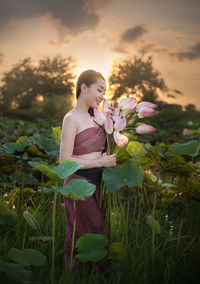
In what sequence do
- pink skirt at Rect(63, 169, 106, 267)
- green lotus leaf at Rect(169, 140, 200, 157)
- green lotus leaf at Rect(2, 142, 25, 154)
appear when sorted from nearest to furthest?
pink skirt at Rect(63, 169, 106, 267), green lotus leaf at Rect(169, 140, 200, 157), green lotus leaf at Rect(2, 142, 25, 154)

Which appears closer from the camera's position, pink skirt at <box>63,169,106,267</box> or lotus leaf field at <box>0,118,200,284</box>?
lotus leaf field at <box>0,118,200,284</box>

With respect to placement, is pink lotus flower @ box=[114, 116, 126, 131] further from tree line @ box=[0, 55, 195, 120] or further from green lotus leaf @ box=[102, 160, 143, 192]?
tree line @ box=[0, 55, 195, 120]

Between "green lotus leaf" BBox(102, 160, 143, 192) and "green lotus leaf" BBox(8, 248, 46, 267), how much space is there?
1.36ft

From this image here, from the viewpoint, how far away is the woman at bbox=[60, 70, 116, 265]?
1.43 metres

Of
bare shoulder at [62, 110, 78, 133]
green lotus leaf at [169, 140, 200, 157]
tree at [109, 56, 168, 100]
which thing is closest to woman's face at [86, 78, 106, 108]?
bare shoulder at [62, 110, 78, 133]

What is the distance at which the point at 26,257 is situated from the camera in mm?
1251

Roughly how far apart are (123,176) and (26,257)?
0.53m

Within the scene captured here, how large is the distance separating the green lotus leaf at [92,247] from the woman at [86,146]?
209 mm

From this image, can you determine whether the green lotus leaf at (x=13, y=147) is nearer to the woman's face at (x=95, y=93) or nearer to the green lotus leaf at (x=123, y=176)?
the woman's face at (x=95, y=93)

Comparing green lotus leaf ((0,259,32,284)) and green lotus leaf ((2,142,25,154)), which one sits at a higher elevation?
green lotus leaf ((2,142,25,154))

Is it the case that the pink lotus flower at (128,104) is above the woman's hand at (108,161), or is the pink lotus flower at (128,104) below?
above

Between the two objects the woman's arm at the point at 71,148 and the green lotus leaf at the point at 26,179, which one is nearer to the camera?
the woman's arm at the point at 71,148

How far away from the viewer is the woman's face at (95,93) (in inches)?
59.1

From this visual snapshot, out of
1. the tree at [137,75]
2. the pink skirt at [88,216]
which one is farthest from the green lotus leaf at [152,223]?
the tree at [137,75]
